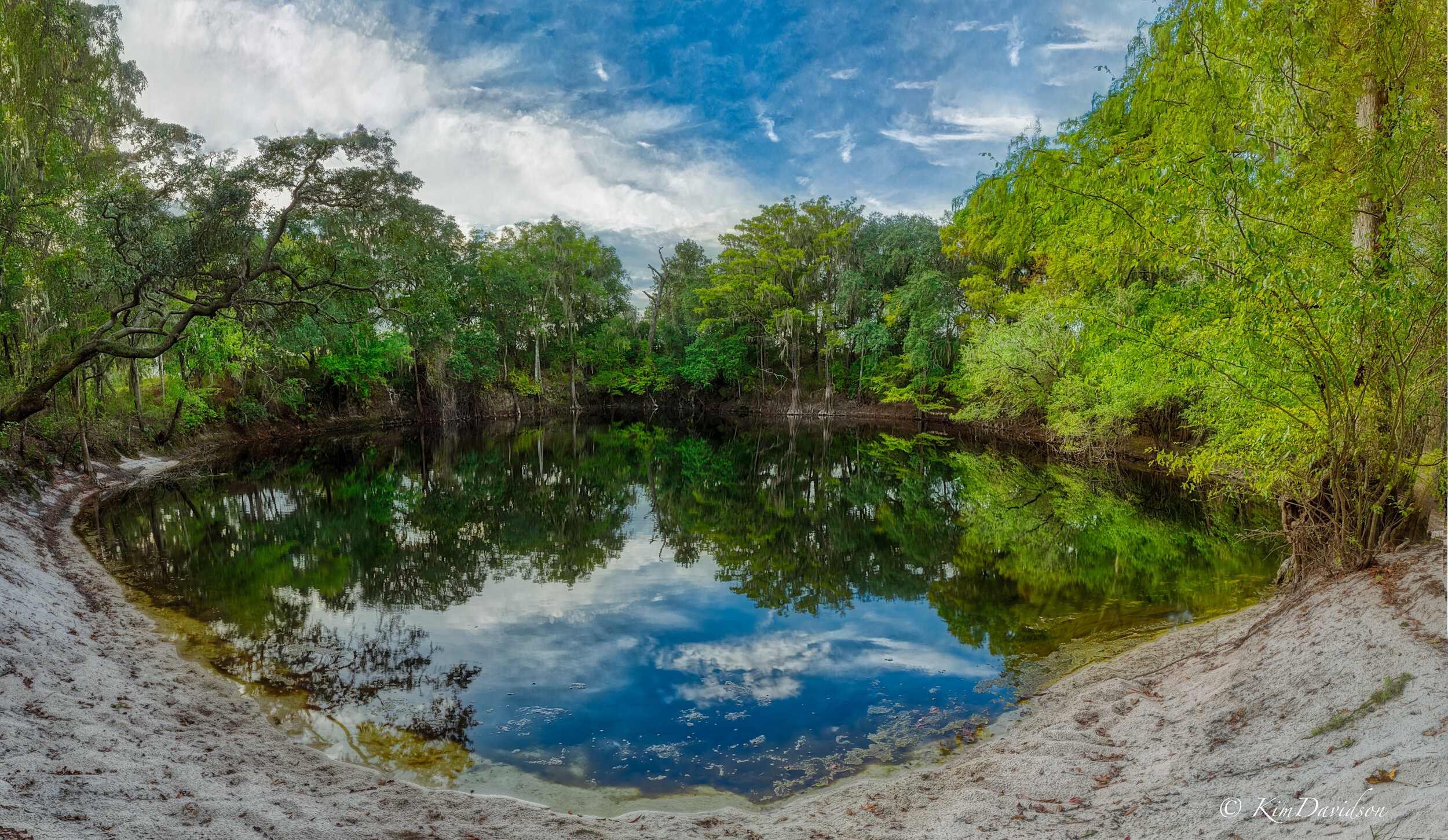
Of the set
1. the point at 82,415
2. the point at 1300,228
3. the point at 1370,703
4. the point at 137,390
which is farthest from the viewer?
the point at 137,390

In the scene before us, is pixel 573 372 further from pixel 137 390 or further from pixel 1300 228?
pixel 1300 228

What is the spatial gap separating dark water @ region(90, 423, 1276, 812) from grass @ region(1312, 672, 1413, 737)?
9.65 ft

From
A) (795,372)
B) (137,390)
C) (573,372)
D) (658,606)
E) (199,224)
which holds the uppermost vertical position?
(573,372)

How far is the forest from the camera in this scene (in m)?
5.75

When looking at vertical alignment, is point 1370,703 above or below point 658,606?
above

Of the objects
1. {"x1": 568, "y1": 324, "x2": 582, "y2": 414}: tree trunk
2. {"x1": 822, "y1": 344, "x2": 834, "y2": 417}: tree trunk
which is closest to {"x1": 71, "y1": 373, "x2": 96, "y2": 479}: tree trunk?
{"x1": 568, "y1": 324, "x2": 582, "y2": 414}: tree trunk

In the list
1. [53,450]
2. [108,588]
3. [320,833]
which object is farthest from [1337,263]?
[53,450]

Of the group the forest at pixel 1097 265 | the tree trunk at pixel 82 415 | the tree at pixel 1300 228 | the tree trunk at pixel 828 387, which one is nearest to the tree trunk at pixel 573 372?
the forest at pixel 1097 265

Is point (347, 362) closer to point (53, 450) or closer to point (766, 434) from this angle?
point (53, 450)

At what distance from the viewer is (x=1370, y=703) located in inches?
170

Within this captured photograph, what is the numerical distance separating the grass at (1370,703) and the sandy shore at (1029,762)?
52 mm

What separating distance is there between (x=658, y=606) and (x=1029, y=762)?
6.56 m

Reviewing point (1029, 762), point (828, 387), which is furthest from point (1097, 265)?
point (828, 387)

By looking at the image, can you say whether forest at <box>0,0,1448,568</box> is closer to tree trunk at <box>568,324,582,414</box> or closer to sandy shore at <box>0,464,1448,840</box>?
sandy shore at <box>0,464,1448,840</box>
